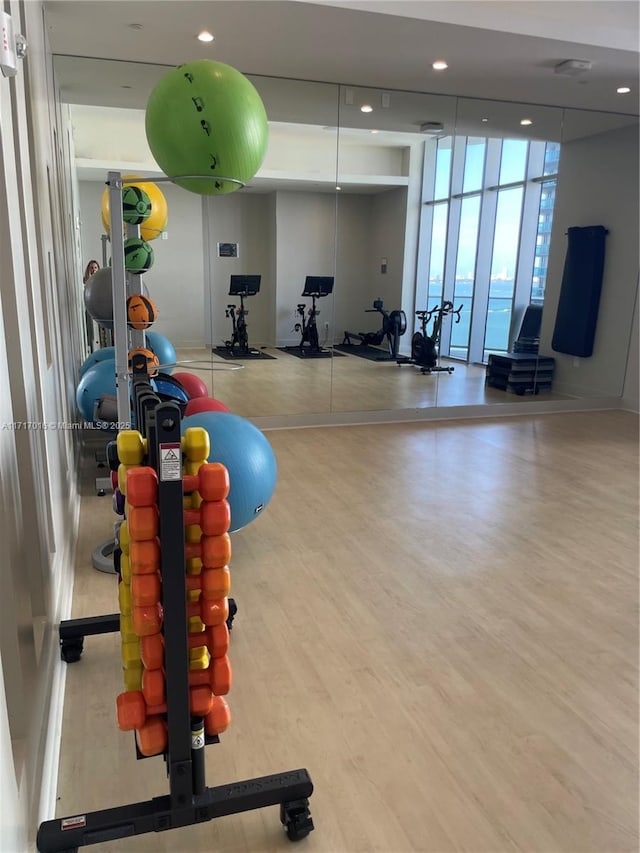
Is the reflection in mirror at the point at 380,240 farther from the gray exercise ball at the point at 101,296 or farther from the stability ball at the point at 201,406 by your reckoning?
the gray exercise ball at the point at 101,296

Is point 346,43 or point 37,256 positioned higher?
point 346,43

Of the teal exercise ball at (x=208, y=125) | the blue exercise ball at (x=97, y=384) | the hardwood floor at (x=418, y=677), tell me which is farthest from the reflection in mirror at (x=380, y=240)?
the teal exercise ball at (x=208, y=125)

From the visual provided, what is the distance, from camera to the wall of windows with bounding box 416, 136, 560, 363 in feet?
21.1

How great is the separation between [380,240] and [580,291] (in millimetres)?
2553

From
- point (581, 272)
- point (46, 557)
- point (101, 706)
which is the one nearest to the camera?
point (101, 706)

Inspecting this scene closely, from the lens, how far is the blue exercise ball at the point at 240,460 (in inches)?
115

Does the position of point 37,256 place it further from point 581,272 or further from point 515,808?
point 581,272

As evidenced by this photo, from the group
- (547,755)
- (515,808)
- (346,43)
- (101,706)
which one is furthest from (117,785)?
(346,43)

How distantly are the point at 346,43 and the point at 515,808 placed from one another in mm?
4885

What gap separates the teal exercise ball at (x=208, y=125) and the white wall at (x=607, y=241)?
575cm

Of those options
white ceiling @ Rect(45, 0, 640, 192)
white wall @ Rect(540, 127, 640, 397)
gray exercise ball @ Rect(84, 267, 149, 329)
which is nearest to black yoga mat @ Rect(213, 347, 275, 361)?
white ceiling @ Rect(45, 0, 640, 192)

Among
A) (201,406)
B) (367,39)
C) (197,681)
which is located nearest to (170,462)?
(197,681)

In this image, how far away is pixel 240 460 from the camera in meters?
2.94

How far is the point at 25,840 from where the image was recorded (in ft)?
4.85
